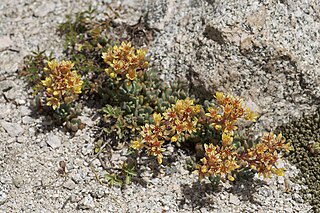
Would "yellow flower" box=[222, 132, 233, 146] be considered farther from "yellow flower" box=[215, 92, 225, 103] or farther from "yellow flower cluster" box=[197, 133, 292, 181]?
"yellow flower" box=[215, 92, 225, 103]


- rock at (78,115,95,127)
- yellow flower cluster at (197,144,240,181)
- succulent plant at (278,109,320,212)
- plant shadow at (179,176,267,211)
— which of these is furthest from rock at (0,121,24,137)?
succulent plant at (278,109,320,212)

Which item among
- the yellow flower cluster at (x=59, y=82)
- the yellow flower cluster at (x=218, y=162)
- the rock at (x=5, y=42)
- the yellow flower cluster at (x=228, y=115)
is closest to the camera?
the yellow flower cluster at (x=218, y=162)

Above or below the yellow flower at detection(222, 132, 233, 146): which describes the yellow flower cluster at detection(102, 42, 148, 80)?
above

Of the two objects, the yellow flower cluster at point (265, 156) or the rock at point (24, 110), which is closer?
the yellow flower cluster at point (265, 156)

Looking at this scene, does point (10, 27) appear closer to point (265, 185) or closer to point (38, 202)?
point (38, 202)

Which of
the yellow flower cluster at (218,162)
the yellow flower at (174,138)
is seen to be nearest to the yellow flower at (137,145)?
the yellow flower at (174,138)

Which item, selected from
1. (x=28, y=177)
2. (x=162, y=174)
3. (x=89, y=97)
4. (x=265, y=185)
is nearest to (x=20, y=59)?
(x=89, y=97)

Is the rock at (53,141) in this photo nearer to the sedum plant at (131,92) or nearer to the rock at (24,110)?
the rock at (24,110)
